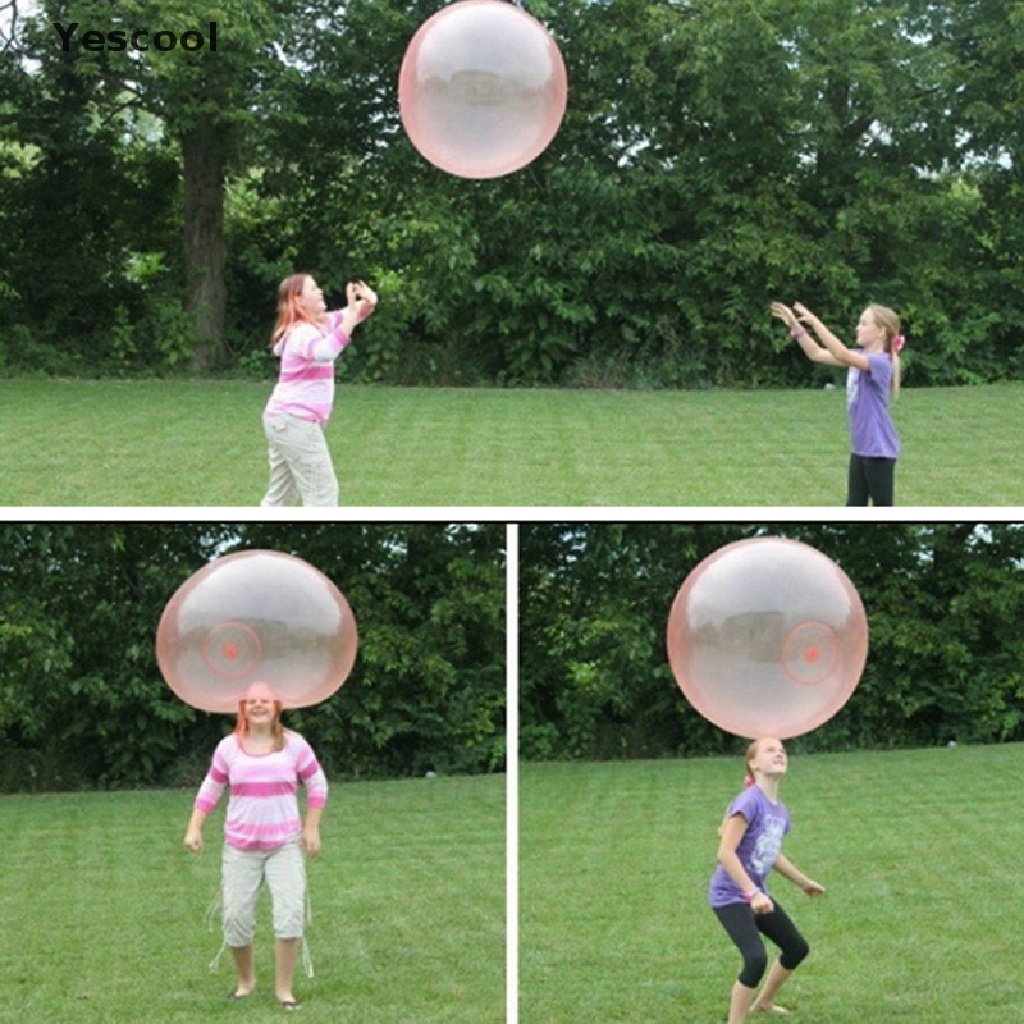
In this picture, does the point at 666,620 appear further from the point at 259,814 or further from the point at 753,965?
the point at 753,965

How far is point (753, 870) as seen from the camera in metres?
4.71

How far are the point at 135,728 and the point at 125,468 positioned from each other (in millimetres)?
1503

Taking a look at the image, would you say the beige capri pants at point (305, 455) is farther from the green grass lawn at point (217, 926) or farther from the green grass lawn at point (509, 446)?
the green grass lawn at point (509, 446)

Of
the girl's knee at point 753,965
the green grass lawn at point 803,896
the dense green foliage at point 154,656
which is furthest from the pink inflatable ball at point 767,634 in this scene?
the dense green foliage at point 154,656

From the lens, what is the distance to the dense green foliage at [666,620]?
1048 cm

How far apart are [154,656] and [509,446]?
2.79m

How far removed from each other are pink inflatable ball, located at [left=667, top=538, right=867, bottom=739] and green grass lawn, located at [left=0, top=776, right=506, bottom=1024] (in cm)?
111

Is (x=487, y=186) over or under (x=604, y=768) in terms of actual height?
over

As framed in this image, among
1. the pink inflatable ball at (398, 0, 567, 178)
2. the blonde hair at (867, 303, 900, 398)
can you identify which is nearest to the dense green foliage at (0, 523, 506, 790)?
the pink inflatable ball at (398, 0, 567, 178)

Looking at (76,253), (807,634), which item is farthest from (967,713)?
(76,253)

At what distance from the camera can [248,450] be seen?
11227 mm

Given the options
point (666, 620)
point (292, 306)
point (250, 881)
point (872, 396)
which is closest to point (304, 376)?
point (292, 306)

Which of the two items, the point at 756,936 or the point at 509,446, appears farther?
the point at 509,446

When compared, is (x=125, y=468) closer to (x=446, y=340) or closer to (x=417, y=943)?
(x=417, y=943)
